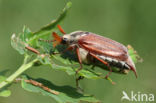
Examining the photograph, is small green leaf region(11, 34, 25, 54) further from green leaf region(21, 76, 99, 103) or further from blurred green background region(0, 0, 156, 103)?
blurred green background region(0, 0, 156, 103)

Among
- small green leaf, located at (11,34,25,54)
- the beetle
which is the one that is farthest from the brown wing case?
small green leaf, located at (11,34,25,54)

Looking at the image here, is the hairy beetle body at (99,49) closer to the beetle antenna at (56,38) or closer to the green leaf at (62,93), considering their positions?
the beetle antenna at (56,38)

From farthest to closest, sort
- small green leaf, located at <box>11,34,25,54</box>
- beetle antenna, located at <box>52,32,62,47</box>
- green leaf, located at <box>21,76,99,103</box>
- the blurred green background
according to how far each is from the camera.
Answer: the blurred green background < beetle antenna, located at <box>52,32,62,47</box> < small green leaf, located at <box>11,34,25,54</box> < green leaf, located at <box>21,76,99,103</box>

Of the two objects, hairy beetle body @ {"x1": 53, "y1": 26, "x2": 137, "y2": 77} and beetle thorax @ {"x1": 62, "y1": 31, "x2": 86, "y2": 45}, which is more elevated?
beetle thorax @ {"x1": 62, "y1": 31, "x2": 86, "y2": 45}

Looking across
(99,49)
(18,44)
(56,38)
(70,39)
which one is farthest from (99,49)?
(18,44)

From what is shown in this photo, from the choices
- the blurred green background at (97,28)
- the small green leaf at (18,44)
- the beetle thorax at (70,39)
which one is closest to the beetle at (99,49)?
the beetle thorax at (70,39)

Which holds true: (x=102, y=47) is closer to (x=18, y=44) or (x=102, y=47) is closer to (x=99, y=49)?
(x=99, y=49)
